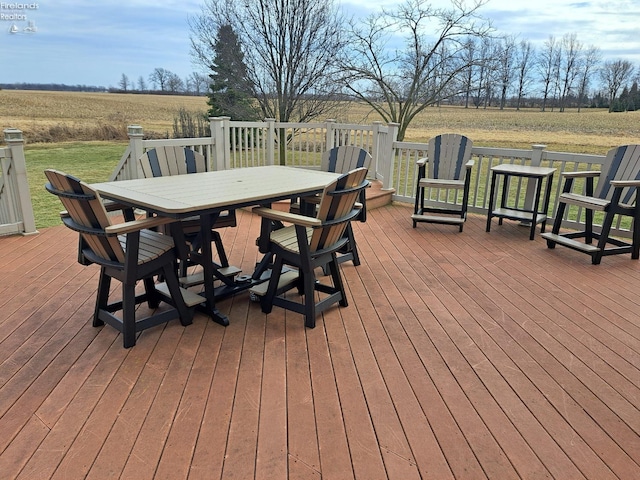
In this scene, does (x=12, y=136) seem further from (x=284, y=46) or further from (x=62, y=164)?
(x=62, y=164)

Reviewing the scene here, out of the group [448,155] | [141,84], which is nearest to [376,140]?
[448,155]

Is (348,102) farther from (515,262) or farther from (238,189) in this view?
(238,189)

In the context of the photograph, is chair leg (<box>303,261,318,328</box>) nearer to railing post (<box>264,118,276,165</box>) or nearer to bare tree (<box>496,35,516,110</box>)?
railing post (<box>264,118,276,165</box>)

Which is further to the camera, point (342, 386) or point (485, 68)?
point (485, 68)

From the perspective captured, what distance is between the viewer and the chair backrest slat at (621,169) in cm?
407

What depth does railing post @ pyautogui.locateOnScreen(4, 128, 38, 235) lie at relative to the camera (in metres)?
4.09

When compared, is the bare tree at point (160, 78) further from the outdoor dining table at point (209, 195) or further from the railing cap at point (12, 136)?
the outdoor dining table at point (209, 195)

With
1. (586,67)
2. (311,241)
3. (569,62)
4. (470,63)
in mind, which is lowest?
(311,241)

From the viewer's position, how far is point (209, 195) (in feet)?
8.54

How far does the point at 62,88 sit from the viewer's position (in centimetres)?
1573

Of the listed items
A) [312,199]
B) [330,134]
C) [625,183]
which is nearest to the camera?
[312,199]

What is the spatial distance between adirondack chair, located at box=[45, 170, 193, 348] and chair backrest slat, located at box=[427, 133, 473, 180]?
372 cm

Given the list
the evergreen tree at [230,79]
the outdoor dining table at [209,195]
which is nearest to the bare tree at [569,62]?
the evergreen tree at [230,79]

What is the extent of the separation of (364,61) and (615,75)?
7.00 meters
